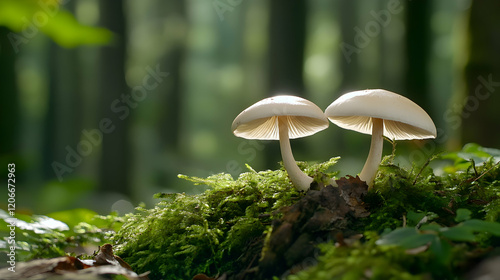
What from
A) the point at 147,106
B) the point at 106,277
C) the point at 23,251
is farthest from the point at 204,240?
the point at 147,106

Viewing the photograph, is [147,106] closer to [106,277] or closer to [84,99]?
[84,99]

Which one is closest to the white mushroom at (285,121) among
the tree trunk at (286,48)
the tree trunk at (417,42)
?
the tree trunk at (286,48)

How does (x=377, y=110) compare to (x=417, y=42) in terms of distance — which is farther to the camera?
(x=417, y=42)

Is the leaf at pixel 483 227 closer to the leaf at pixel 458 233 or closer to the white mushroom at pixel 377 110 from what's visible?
the leaf at pixel 458 233

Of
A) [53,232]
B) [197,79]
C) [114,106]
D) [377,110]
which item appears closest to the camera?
[377,110]

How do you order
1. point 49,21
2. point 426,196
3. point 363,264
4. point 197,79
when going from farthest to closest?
point 197,79 < point 49,21 < point 426,196 < point 363,264

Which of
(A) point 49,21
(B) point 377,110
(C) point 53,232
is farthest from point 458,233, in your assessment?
(A) point 49,21

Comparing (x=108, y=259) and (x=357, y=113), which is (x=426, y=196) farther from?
(x=108, y=259)
